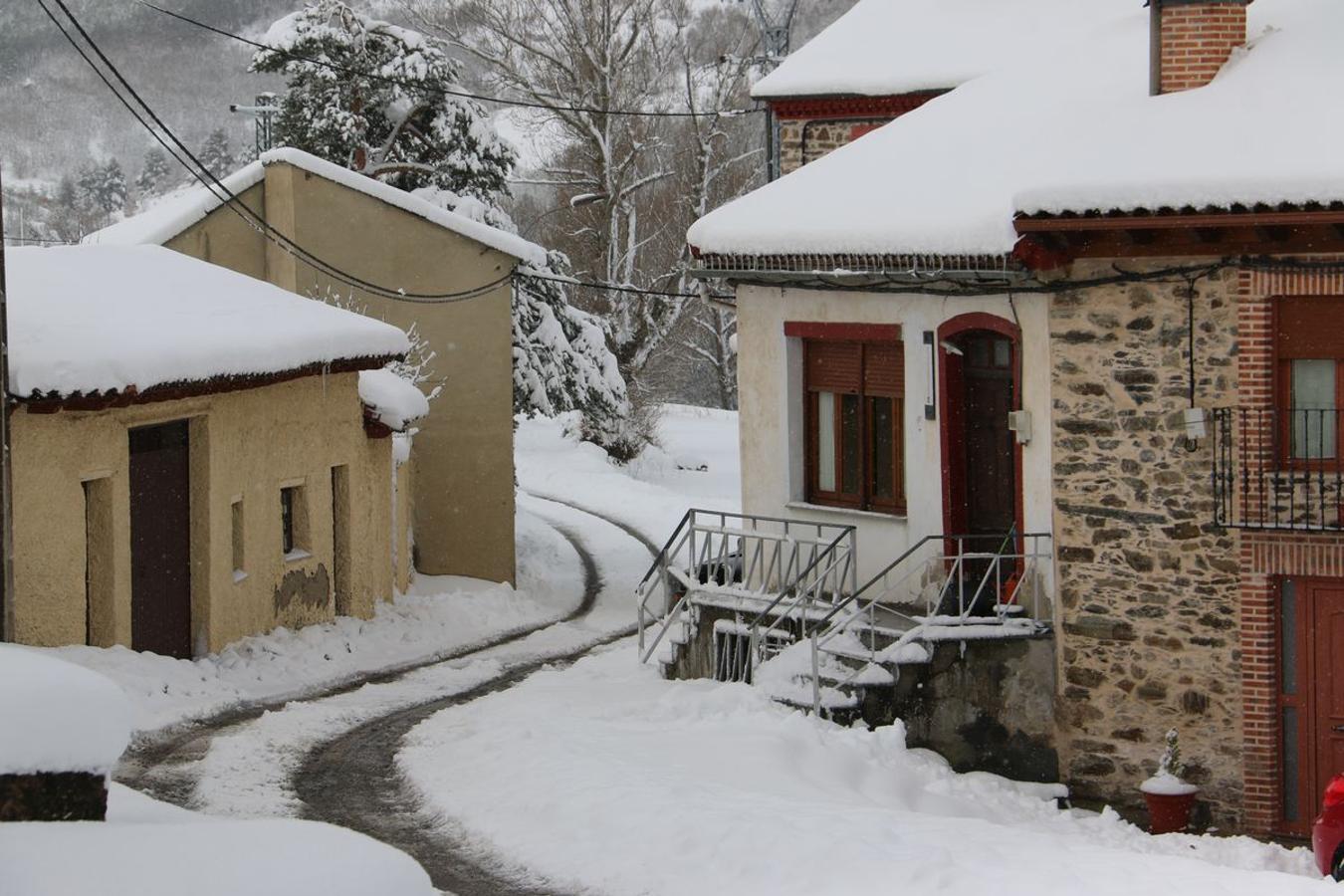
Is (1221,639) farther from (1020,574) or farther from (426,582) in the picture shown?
(426,582)

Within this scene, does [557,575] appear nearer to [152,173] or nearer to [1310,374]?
[1310,374]

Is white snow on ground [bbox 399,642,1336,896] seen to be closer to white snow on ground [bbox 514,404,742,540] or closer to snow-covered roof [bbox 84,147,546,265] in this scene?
snow-covered roof [bbox 84,147,546,265]

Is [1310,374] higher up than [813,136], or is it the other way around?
[813,136]

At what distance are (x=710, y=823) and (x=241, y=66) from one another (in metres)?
137

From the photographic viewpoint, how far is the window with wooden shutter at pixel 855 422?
1730 centimetres

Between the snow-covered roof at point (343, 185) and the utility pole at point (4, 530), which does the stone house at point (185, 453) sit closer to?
the utility pole at point (4, 530)

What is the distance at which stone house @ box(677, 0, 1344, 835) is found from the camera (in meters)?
14.6

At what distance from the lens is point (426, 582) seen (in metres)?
26.3

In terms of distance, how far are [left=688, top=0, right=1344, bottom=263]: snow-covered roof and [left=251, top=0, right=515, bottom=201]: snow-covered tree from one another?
2113 centimetres

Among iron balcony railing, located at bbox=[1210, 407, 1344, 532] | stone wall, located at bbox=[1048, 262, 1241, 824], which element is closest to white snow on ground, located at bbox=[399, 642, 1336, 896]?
stone wall, located at bbox=[1048, 262, 1241, 824]

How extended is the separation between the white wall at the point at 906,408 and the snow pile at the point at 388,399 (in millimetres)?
5160

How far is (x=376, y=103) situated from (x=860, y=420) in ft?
78.3

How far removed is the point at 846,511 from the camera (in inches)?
693

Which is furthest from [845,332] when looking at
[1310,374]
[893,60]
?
[893,60]
